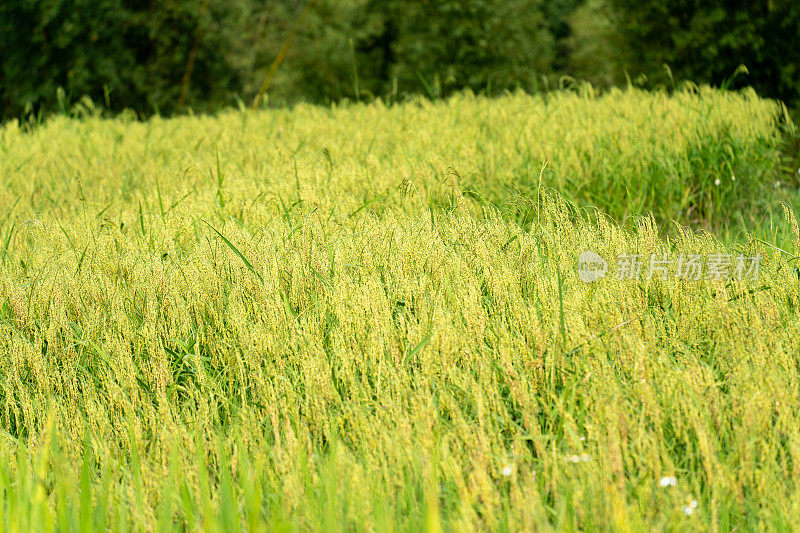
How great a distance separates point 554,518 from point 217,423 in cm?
86

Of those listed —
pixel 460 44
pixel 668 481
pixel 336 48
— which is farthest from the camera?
pixel 336 48

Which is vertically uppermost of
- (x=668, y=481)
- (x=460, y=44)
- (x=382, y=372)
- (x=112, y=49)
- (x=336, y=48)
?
(x=336, y=48)

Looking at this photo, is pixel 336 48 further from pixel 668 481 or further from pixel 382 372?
pixel 668 481

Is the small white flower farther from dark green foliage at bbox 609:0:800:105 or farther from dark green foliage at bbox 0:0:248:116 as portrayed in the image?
dark green foliage at bbox 0:0:248:116

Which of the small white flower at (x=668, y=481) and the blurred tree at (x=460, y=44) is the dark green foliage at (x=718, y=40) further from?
the small white flower at (x=668, y=481)

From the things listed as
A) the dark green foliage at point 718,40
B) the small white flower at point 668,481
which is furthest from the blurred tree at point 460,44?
the small white flower at point 668,481

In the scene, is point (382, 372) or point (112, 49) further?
point (112, 49)

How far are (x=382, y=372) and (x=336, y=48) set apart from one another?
15029 millimetres

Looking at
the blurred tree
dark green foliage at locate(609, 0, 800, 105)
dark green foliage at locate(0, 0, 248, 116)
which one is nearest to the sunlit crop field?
dark green foliage at locate(609, 0, 800, 105)

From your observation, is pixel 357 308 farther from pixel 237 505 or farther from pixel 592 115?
pixel 592 115

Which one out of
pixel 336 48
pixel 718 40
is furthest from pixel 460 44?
pixel 718 40

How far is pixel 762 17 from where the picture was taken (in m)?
10.2

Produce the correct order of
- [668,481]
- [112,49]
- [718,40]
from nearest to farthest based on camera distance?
[668,481]
[718,40]
[112,49]

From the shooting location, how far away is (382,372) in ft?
6.66
